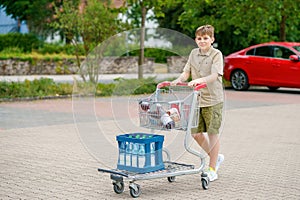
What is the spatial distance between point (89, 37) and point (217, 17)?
7984 mm

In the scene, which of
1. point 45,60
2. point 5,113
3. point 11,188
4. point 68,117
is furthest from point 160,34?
point 45,60

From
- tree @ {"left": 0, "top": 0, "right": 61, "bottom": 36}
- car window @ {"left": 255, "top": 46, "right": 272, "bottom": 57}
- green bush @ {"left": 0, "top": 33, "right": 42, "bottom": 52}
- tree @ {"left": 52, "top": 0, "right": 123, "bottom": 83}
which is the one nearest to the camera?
tree @ {"left": 52, "top": 0, "right": 123, "bottom": 83}

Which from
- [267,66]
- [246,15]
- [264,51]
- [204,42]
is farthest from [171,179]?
[246,15]

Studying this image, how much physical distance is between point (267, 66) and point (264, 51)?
0.60 m

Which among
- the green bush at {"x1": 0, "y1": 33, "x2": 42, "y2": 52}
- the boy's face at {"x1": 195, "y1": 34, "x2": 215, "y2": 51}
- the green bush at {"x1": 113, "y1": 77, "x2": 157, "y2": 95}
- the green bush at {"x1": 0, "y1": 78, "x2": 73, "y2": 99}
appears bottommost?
the green bush at {"x1": 0, "y1": 78, "x2": 73, "y2": 99}

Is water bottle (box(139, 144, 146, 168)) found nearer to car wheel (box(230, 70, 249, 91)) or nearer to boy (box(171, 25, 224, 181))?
boy (box(171, 25, 224, 181))

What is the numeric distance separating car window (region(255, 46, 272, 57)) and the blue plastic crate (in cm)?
1505

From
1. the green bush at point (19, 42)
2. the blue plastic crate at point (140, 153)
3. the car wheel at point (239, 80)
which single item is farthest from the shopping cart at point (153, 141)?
A: the green bush at point (19, 42)

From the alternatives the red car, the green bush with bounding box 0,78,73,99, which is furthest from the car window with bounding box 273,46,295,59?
the green bush with bounding box 0,78,73,99

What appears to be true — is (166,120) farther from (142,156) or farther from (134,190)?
(134,190)

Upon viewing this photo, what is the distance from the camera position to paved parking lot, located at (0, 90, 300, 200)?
6695mm

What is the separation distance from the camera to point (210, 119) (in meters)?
7.07

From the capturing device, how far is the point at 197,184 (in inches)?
281

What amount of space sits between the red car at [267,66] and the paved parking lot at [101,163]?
21.0ft
